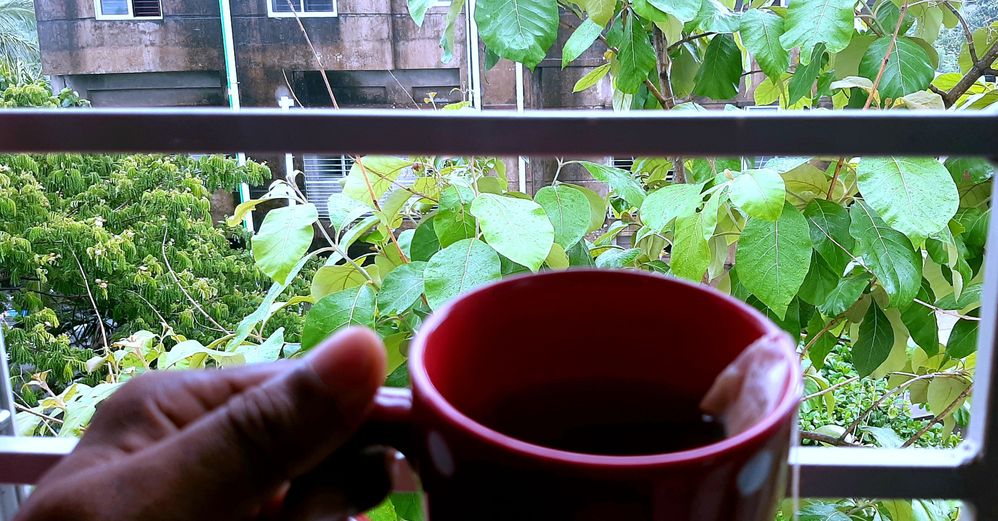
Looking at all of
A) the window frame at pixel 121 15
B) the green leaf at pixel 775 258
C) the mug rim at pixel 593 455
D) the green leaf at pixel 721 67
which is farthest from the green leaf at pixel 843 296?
the window frame at pixel 121 15

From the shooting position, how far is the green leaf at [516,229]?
0.69 m

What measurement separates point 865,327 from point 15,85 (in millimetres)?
4818

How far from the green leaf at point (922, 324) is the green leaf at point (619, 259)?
329 mm

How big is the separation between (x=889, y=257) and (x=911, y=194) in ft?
0.44

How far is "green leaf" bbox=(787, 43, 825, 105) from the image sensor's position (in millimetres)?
995

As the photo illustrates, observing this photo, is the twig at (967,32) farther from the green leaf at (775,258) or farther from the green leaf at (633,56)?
the green leaf at (775,258)

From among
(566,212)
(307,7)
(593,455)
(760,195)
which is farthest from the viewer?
(307,7)

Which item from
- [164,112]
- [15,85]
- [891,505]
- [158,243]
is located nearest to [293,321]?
[158,243]

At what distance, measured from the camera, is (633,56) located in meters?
1.04

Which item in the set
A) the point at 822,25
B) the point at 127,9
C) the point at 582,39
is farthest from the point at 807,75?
the point at 127,9

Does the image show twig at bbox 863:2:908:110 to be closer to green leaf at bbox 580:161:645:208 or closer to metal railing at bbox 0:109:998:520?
green leaf at bbox 580:161:645:208

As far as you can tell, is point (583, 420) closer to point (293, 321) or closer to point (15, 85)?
point (293, 321)

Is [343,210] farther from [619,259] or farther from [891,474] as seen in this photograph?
[891,474]

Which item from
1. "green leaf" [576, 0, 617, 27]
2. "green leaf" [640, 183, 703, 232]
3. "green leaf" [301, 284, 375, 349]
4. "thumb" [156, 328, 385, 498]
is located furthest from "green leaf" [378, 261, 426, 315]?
"thumb" [156, 328, 385, 498]
